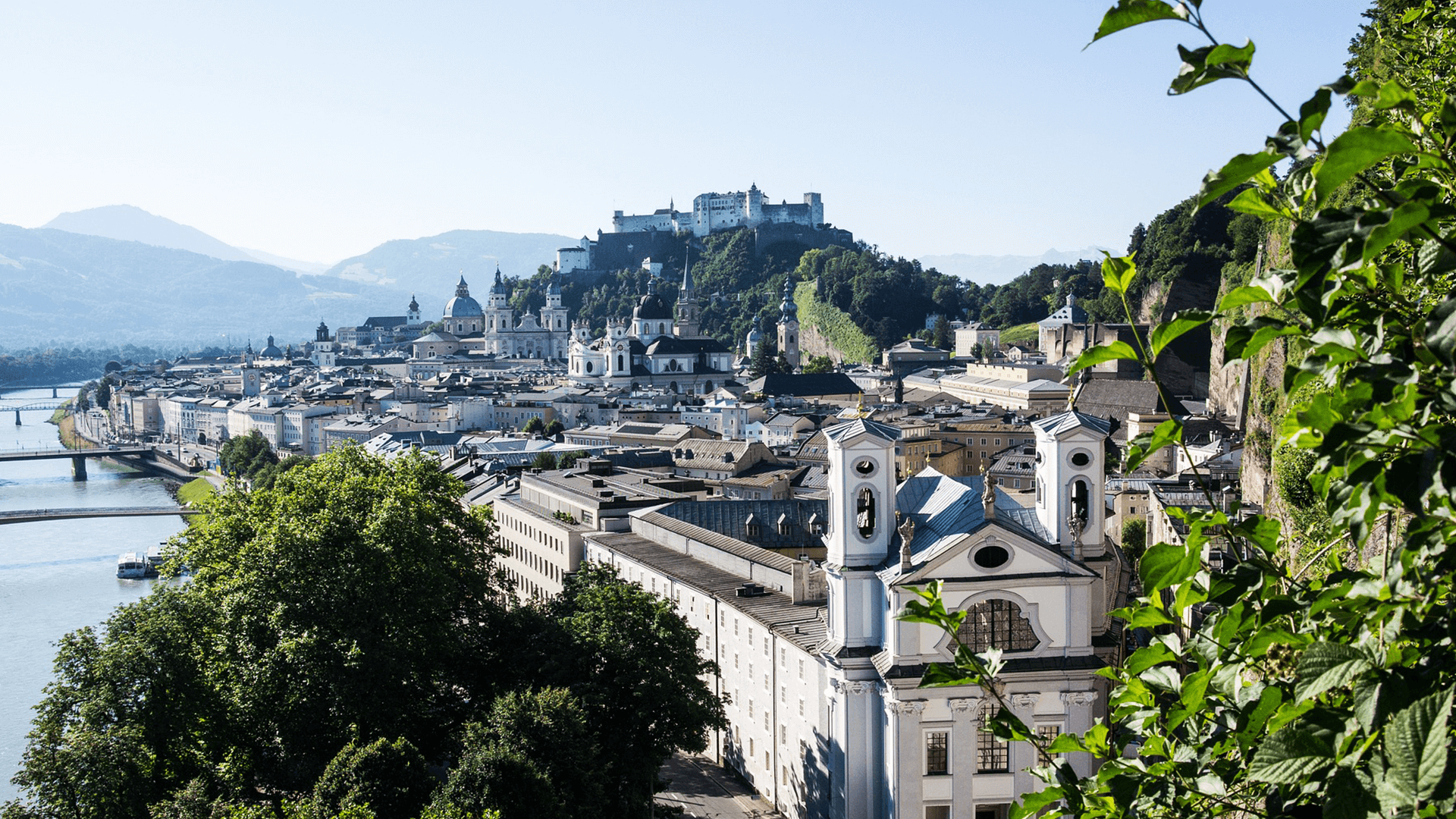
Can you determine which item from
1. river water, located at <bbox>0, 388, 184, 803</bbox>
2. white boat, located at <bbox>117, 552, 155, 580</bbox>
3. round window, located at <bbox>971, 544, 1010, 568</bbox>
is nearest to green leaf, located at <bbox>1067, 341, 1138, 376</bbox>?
round window, located at <bbox>971, 544, 1010, 568</bbox>

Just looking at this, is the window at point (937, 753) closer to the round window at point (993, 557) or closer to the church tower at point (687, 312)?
the round window at point (993, 557)

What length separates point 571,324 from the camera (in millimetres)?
141500

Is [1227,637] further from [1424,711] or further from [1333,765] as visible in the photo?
[1424,711]

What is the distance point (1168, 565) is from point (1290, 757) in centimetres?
52

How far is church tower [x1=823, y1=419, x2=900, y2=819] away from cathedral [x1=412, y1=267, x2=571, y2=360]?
11911 centimetres

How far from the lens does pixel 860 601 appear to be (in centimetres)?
2075

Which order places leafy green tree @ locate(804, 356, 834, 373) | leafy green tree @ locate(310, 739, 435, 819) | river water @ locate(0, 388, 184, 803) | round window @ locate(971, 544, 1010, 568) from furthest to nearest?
leafy green tree @ locate(804, 356, 834, 373), river water @ locate(0, 388, 184, 803), round window @ locate(971, 544, 1010, 568), leafy green tree @ locate(310, 739, 435, 819)

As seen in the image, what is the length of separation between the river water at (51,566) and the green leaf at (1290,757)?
2297 centimetres

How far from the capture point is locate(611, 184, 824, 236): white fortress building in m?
147

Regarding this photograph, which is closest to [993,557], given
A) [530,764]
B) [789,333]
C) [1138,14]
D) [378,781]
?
[530,764]

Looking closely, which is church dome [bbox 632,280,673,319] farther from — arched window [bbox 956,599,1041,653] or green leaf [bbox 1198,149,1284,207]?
green leaf [bbox 1198,149,1284,207]

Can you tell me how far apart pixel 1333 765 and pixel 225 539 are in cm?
2601

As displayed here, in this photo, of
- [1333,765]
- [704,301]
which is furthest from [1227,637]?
[704,301]

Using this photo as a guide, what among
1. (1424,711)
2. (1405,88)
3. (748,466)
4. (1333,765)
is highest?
(1405,88)
